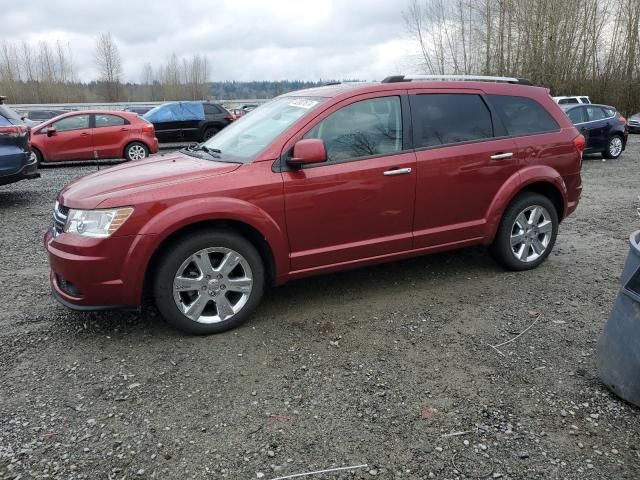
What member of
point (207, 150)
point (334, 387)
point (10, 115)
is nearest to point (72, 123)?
point (10, 115)

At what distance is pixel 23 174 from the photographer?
8.26m

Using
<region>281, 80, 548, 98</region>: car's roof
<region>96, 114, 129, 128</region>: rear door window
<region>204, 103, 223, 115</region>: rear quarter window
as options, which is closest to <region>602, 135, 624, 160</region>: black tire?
<region>281, 80, 548, 98</region>: car's roof

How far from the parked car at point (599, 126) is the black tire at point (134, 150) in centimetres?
1146

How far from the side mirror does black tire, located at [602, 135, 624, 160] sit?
13.7 metres

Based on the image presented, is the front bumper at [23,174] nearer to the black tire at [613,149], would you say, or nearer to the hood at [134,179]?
the hood at [134,179]

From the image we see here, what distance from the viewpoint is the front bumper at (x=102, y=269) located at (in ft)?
11.4

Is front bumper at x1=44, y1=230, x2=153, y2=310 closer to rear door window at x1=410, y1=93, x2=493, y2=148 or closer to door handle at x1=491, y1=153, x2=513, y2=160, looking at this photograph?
rear door window at x1=410, y1=93, x2=493, y2=148

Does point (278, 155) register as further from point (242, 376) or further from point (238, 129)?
point (242, 376)

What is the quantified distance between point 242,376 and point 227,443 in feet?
2.12

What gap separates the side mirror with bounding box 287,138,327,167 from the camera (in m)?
3.73

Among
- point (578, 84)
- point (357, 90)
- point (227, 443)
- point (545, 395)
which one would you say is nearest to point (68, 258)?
point (227, 443)

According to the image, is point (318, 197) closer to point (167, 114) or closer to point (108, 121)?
point (108, 121)

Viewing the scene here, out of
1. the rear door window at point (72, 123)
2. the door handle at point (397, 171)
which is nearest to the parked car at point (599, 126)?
the door handle at point (397, 171)

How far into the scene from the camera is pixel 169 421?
2.86 meters
